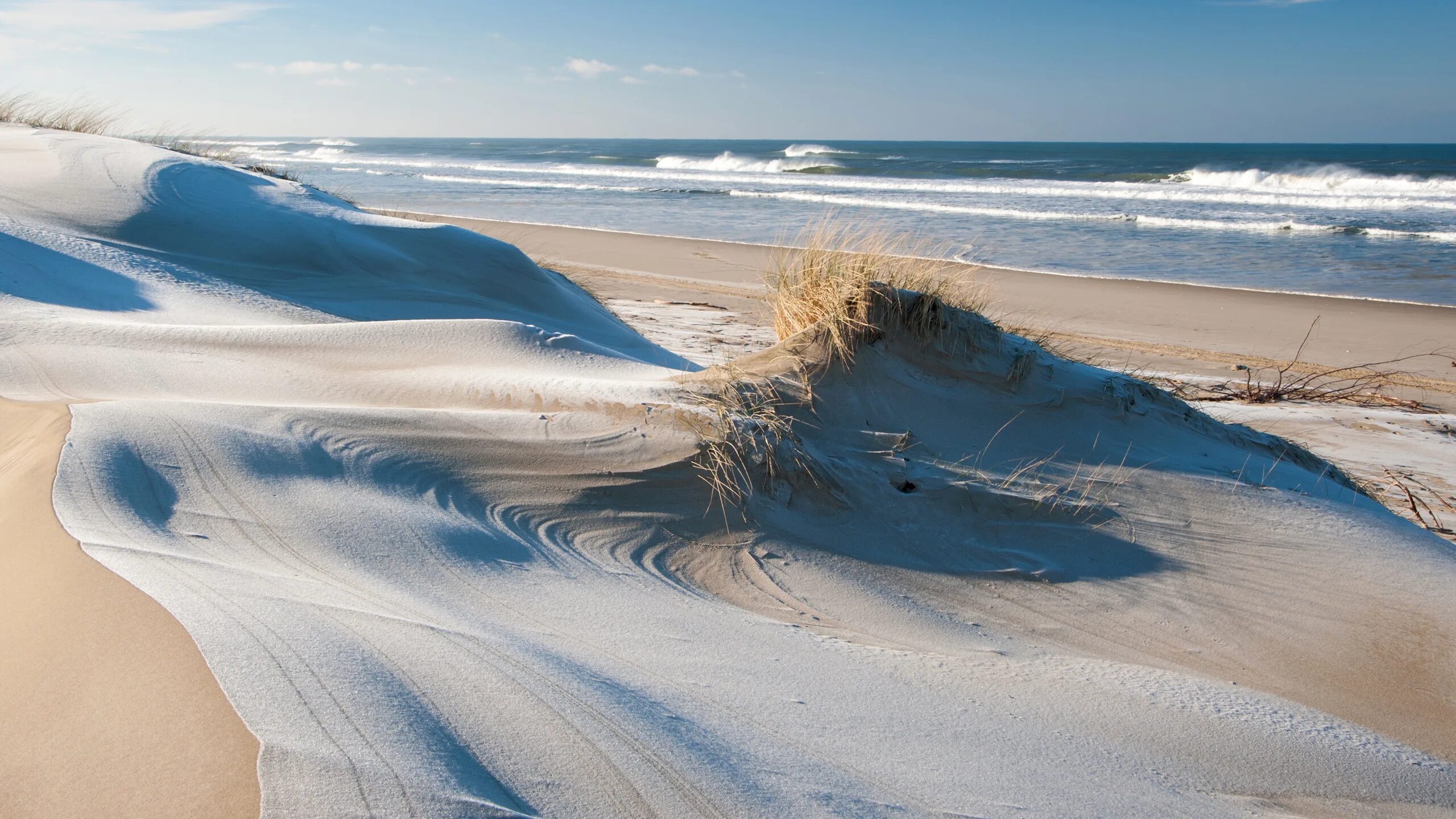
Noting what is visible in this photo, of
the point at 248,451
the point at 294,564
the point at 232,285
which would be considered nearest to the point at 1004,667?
the point at 294,564

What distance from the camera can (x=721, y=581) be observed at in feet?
9.32

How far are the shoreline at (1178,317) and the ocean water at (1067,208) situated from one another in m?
0.88

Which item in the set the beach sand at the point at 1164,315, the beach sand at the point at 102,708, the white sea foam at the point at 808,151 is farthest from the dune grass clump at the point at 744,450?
the white sea foam at the point at 808,151

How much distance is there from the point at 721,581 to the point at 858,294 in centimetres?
143

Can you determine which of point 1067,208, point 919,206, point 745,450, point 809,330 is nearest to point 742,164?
point 919,206

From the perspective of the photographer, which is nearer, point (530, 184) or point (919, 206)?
point (919, 206)

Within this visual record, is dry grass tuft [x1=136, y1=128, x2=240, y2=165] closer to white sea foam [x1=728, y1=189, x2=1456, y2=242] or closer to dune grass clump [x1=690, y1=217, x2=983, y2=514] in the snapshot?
dune grass clump [x1=690, y1=217, x2=983, y2=514]

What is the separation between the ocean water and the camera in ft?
45.0

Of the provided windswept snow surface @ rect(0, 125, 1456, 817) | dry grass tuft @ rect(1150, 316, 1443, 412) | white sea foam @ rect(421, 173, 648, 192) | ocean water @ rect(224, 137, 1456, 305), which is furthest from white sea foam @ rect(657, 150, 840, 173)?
windswept snow surface @ rect(0, 125, 1456, 817)

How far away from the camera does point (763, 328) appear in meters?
8.45

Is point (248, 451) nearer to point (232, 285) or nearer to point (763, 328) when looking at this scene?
point (232, 285)

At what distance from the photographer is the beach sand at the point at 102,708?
136 centimetres

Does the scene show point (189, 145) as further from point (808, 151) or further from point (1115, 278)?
point (808, 151)

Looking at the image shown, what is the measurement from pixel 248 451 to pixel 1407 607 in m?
3.77
